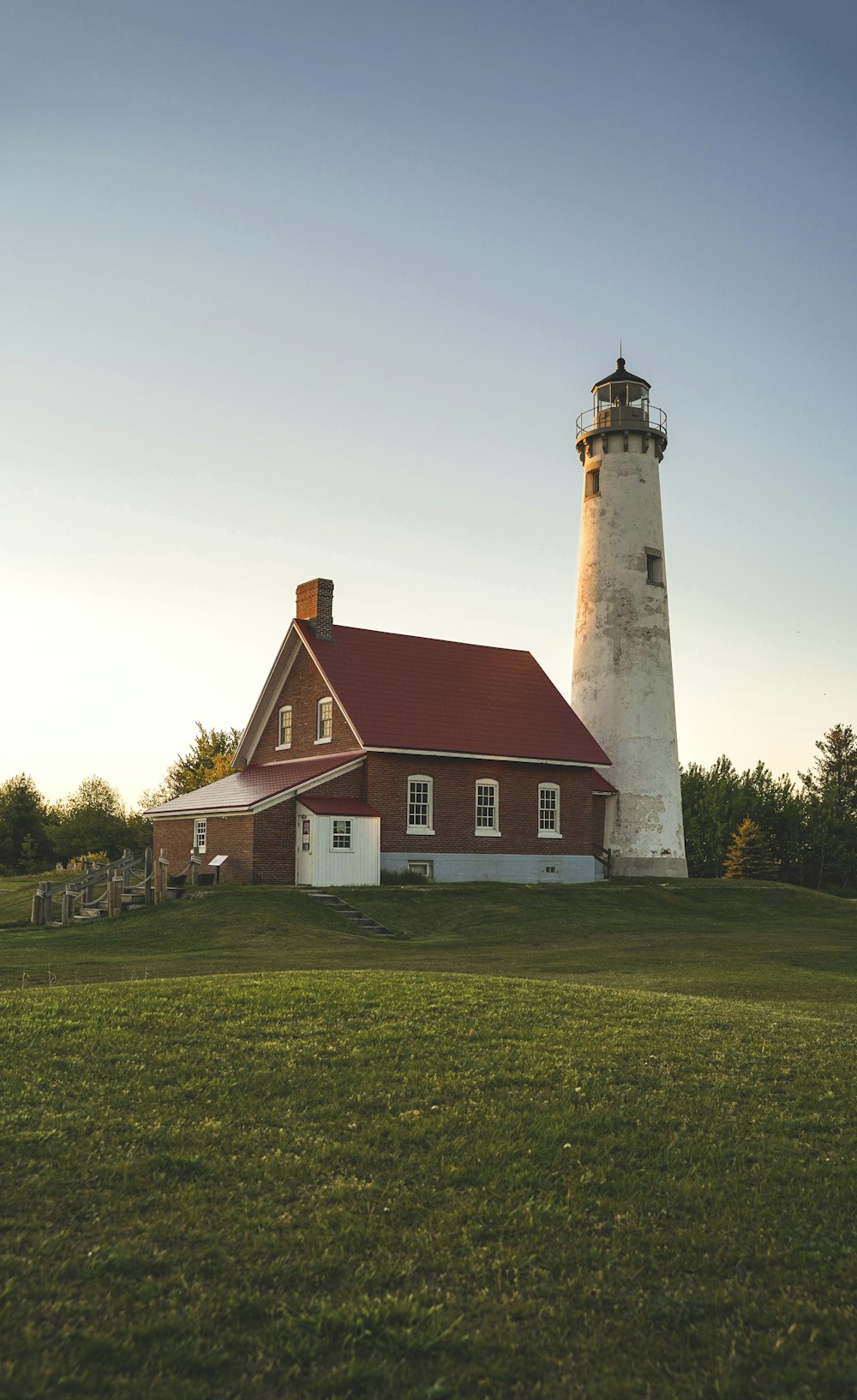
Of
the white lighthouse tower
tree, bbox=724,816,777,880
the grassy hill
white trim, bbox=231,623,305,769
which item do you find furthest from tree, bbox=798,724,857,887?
the grassy hill

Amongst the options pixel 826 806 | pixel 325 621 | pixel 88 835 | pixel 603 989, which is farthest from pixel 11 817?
pixel 603 989

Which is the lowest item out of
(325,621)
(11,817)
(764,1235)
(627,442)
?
(764,1235)

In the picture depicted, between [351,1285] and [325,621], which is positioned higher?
[325,621]

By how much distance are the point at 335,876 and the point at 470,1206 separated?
27350mm

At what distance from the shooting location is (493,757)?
38188 mm

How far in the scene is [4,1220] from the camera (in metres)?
6.00

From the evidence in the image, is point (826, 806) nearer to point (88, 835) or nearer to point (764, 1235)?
point (88, 835)

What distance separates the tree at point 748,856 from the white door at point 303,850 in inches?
1314

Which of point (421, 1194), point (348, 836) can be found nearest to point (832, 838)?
point (348, 836)

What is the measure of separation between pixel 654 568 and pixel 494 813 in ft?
43.3

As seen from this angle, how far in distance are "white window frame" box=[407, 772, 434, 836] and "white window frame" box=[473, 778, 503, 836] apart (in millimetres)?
1871

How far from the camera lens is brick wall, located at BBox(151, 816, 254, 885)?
34.1 m

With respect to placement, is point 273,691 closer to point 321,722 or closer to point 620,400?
point 321,722

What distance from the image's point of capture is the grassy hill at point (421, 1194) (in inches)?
192
